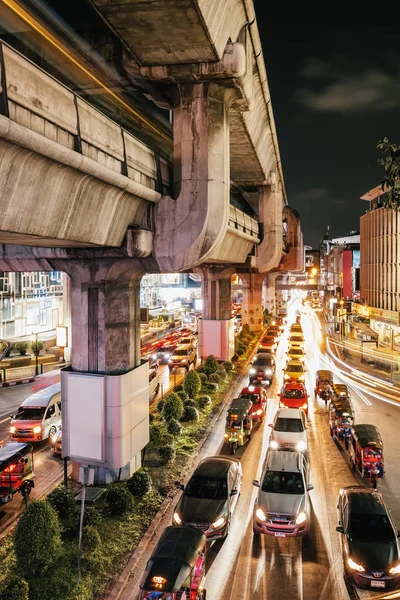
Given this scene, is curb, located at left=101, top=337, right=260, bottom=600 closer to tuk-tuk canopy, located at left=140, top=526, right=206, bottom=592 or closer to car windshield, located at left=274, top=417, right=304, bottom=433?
tuk-tuk canopy, located at left=140, top=526, right=206, bottom=592

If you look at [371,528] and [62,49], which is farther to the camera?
[62,49]

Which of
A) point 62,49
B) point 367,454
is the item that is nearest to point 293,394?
point 367,454

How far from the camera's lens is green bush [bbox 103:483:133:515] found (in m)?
13.4

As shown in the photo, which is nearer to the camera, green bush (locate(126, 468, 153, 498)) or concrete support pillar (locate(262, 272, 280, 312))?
green bush (locate(126, 468, 153, 498))

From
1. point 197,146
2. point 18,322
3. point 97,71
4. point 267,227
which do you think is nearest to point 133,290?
point 197,146

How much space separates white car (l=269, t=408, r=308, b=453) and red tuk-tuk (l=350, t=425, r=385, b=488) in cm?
177

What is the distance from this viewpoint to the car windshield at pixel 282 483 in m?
13.1

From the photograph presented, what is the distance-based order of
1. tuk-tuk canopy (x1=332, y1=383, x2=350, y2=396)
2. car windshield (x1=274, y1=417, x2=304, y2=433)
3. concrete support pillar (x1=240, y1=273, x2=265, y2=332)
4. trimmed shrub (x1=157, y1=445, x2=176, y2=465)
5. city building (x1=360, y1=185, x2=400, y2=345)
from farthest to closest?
concrete support pillar (x1=240, y1=273, x2=265, y2=332), city building (x1=360, y1=185, x2=400, y2=345), tuk-tuk canopy (x1=332, y1=383, x2=350, y2=396), car windshield (x1=274, y1=417, x2=304, y2=433), trimmed shrub (x1=157, y1=445, x2=176, y2=465)

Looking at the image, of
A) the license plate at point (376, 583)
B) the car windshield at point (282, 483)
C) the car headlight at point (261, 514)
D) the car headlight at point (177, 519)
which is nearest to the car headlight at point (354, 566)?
the license plate at point (376, 583)

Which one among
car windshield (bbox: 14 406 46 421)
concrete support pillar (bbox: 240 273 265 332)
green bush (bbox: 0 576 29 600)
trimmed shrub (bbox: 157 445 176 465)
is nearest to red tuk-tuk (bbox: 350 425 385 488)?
trimmed shrub (bbox: 157 445 176 465)

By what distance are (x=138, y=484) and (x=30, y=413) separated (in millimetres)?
7661

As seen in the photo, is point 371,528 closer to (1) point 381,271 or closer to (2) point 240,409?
(2) point 240,409

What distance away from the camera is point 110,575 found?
427 inches

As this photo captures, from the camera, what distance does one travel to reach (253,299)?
56.9 metres
